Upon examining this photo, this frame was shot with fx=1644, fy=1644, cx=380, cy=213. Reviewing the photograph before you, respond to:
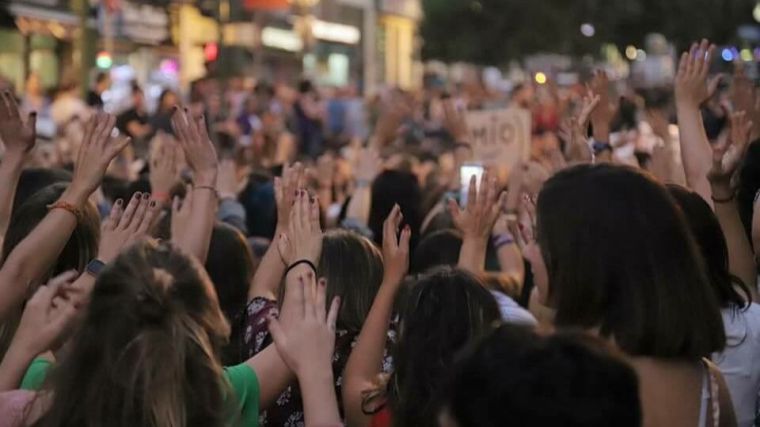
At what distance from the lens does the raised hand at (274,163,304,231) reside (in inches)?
224

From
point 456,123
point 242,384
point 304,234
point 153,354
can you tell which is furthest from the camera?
point 456,123

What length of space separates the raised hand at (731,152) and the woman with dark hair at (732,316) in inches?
23.2

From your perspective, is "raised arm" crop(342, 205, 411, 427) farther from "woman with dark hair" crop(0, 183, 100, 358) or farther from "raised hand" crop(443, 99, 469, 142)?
"raised hand" crop(443, 99, 469, 142)

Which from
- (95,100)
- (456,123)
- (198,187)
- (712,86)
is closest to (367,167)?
(456,123)

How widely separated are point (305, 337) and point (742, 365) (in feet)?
4.52

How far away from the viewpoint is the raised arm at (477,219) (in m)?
5.86

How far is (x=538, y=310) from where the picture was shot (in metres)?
6.17

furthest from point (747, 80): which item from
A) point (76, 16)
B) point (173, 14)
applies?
point (173, 14)

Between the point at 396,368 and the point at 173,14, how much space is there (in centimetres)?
3181

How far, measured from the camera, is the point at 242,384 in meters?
3.96

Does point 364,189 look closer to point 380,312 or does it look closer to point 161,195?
point 161,195

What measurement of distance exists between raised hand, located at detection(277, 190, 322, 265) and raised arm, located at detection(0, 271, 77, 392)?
0.77 meters

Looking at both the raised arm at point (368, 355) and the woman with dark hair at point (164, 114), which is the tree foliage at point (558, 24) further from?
the raised arm at point (368, 355)

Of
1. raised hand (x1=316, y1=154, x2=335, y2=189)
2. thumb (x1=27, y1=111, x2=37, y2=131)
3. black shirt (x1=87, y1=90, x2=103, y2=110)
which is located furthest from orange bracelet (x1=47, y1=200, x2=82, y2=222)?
black shirt (x1=87, y1=90, x2=103, y2=110)
